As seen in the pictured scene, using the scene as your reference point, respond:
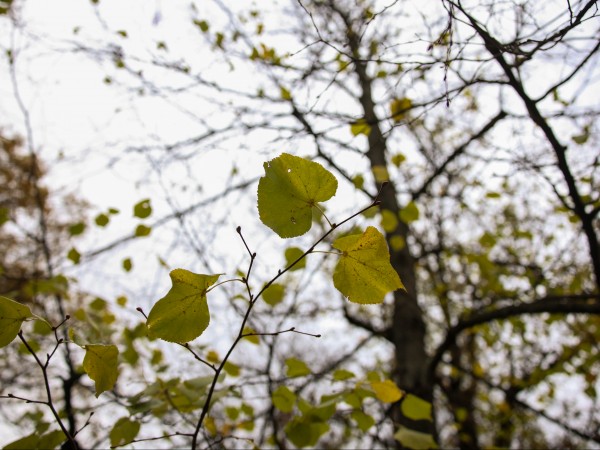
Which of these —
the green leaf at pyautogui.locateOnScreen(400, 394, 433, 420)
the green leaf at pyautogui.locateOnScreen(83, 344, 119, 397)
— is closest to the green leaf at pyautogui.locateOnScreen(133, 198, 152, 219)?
the green leaf at pyautogui.locateOnScreen(83, 344, 119, 397)

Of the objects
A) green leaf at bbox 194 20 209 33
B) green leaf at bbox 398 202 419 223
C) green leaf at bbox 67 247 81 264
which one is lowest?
green leaf at bbox 67 247 81 264

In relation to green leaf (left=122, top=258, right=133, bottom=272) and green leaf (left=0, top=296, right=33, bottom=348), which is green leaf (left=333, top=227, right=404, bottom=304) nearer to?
green leaf (left=0, top=296, right=33, bottom=348)

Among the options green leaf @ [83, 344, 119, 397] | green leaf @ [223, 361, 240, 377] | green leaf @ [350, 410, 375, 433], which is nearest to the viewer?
green leaf @ [83, 344, 119, 397]

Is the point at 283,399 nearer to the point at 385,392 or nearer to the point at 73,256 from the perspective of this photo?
the point at 385,392

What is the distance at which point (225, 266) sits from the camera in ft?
8.84

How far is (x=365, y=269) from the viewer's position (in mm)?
760

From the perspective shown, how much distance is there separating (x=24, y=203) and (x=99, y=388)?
521 centimetres

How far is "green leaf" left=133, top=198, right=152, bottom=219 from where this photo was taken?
2.01 m

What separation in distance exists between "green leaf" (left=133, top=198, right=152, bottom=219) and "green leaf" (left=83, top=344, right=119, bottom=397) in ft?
4.20

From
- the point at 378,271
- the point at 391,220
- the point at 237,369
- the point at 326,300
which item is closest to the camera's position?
the point at 378,271

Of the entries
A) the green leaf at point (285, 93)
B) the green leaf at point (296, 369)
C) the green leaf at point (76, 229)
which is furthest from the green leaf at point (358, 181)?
the green leaf at point (76, 229)

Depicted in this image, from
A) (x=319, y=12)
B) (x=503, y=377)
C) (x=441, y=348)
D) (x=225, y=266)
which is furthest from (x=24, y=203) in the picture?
(x=503, y=377)

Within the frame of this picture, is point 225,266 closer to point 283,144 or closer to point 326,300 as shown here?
point 283,144

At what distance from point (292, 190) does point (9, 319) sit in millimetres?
581
